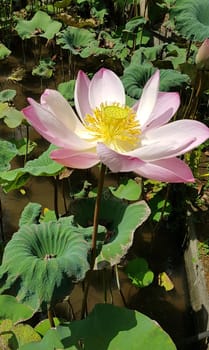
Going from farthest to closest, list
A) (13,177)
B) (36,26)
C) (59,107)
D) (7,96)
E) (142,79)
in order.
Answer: (36,26)
(7,96)
(142,79)
(13,177)
(59,107)

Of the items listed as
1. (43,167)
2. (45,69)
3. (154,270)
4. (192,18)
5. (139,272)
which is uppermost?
(192,18)

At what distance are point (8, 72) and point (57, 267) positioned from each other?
2.73 meters

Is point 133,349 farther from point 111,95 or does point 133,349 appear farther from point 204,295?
point 204,295

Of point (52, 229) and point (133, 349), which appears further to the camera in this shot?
point (52, 229)

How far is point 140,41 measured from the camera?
11.6 feet

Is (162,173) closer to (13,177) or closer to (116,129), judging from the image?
(116,129)

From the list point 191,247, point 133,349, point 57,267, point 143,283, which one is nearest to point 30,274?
point 57,267

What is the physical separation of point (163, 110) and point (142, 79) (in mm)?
995

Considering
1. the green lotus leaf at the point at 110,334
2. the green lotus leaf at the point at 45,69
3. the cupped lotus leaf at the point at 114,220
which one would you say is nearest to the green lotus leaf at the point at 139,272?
the cupped lotus leaf at the point at 114,220

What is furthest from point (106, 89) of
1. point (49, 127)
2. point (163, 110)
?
point (49, 127)

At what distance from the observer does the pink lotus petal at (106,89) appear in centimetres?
139

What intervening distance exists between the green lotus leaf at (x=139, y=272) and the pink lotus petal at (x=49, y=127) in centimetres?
112

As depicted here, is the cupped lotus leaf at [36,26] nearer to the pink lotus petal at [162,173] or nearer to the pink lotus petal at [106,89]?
the pink lotus petal at [106,89]

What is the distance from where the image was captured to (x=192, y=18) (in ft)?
8.09
